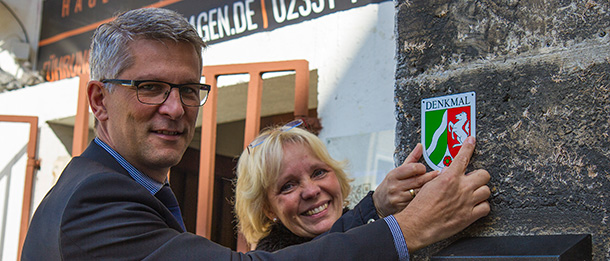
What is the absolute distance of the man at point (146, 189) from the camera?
122 cm

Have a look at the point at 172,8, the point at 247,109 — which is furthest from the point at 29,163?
the point at 247,109

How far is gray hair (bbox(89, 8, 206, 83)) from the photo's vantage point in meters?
1.48

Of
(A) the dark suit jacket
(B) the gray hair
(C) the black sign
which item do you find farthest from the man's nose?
(C) the black sign

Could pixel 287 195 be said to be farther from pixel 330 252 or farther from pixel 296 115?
pixel 330 252

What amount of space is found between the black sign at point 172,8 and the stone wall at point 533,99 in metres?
1.98

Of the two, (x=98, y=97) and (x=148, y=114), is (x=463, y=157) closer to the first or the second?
(x=148, y=114)

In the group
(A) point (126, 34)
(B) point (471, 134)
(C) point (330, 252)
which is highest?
(A) point (126, 34)

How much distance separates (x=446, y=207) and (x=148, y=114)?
72 cm

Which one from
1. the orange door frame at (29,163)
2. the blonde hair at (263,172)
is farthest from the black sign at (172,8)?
the blonde hair at (263,172)

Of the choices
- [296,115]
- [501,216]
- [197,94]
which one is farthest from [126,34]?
[296,115]

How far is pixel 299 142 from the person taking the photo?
251cm

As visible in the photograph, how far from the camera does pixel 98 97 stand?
1531 mm

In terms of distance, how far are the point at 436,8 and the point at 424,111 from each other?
24 centimetres

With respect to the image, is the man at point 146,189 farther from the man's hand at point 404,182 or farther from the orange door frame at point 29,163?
the orange door frame at point 29,163
